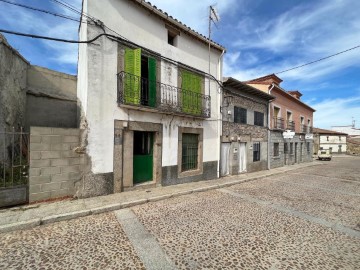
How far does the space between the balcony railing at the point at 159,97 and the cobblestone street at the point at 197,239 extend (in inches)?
144

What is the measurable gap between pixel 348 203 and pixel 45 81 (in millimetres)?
12151

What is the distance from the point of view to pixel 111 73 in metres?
6.85

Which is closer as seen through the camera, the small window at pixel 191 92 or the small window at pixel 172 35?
the small window at pixel 172 35

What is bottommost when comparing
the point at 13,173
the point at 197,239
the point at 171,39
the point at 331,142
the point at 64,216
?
the point at 197,239

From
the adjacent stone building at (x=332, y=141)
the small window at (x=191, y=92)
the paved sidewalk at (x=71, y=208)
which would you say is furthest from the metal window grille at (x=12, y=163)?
the adjacent stone building at (x=332, y=141)

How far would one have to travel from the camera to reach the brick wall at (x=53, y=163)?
5.48m

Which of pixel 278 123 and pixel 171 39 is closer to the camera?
pixel 171 39

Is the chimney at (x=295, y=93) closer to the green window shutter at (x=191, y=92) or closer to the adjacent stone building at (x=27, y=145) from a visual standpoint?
the green window shutter at (x=191, y=92)

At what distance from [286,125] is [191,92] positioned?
490 inches

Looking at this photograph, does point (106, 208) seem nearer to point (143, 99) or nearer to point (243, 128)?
point (143, 99)

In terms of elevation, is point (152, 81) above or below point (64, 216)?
above

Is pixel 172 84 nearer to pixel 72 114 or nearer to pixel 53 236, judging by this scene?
pixel 72 114

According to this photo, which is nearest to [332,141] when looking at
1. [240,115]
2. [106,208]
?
[240,115]

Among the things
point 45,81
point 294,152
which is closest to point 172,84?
point 45,81
